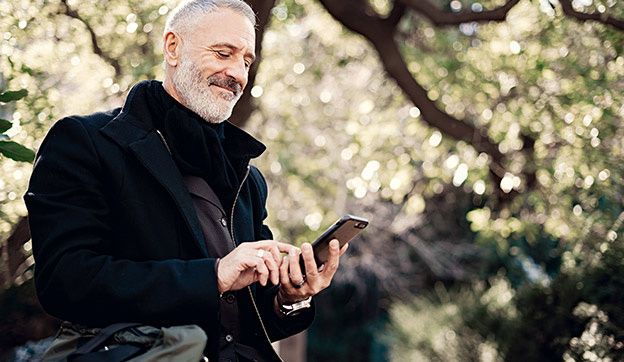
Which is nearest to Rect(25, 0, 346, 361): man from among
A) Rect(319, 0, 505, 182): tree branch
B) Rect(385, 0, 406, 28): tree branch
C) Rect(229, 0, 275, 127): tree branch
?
Rect(229, 0, 275, 127): tree branch

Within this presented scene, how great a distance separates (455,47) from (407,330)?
5378 mm

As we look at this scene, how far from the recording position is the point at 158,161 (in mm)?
2340

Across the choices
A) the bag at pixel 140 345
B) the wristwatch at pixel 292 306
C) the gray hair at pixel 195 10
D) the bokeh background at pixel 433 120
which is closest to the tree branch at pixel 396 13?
the bokeh background at pixel 433 120

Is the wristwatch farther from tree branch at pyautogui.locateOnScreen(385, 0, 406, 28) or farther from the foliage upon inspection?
tree branch at pyautogui.locateOnScreen(385, 0, 406, 28)

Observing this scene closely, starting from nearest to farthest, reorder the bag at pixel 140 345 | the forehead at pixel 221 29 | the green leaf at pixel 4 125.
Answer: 1. the bag at pixel 140 345
2. the forehead at pixel 221 29
3. the green leaf at pixel 4 125

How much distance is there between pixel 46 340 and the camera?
4.54 metres

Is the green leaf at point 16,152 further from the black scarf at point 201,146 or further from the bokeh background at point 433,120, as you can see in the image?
the black scarf at point 201,146

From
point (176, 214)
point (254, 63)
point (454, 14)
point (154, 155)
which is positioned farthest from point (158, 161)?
point (454, 14)

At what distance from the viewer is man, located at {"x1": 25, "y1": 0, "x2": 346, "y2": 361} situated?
2.11 metres

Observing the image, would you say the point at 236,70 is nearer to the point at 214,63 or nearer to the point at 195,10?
the point at 214,63

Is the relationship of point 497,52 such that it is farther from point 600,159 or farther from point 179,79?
point 179,79

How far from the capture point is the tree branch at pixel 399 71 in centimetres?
678

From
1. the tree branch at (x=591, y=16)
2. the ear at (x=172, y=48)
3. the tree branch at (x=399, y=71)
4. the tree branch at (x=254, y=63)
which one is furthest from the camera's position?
the tree branch at (x=399, y=71)

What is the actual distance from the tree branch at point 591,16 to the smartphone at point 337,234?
362 centimetres
